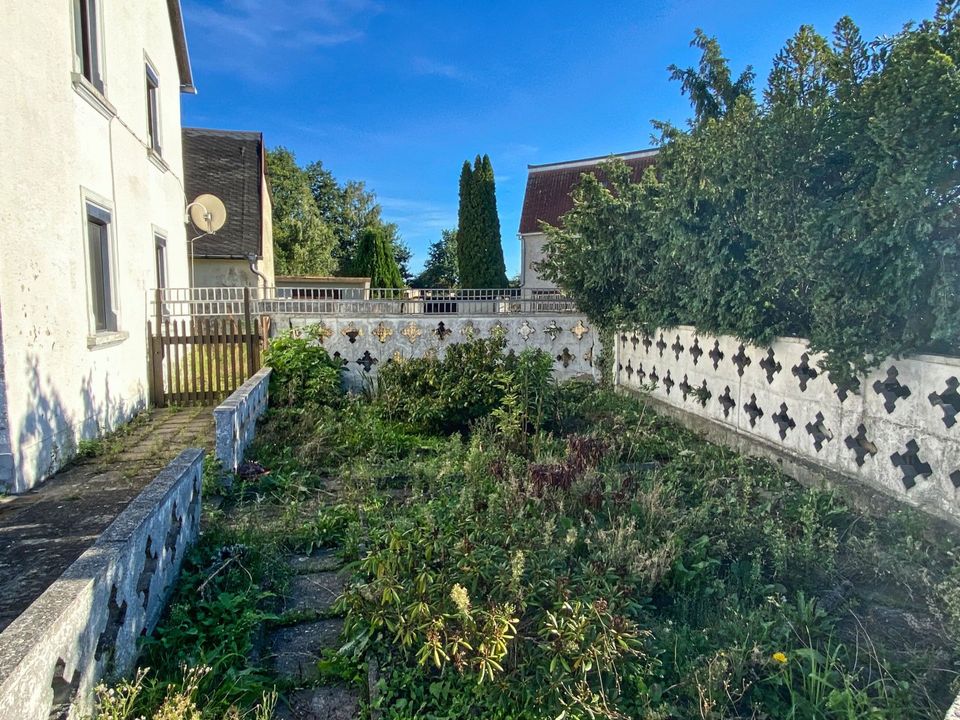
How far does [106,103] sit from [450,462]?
18.5ft

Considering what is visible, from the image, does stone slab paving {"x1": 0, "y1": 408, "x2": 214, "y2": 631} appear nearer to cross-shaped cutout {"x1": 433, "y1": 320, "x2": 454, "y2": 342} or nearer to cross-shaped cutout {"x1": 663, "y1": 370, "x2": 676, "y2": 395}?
cross-shaped cutout {"x1": 433, "y1": 320, "x2": 454, "y2": 342}

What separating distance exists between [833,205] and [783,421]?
1.84m

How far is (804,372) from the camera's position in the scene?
4.16 m

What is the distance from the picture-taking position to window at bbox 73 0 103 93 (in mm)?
5746

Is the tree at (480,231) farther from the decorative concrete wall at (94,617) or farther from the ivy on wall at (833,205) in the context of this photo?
the decorative concrete wall at (94,617)

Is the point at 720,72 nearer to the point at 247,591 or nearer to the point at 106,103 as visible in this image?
the point at 106,103

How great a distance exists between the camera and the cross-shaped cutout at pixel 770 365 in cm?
452

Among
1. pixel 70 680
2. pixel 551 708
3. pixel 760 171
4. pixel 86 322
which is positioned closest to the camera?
pixel 70 680

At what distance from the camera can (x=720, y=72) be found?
34.9 ft

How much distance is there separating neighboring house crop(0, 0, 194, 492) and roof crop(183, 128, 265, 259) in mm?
7854

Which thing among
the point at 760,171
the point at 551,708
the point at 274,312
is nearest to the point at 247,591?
the point at 551,708

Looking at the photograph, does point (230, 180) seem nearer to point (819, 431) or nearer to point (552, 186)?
point (552, 186)

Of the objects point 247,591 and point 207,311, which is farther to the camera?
point 207,311

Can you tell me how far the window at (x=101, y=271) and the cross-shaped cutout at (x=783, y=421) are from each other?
704cm
